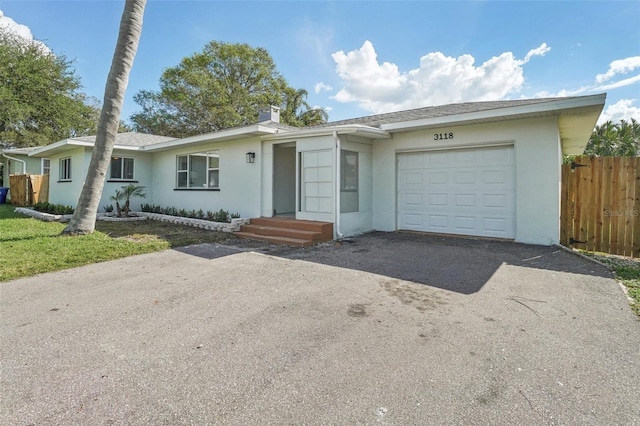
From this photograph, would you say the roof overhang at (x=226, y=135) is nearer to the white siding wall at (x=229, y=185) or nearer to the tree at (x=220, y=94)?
the white siding wall at (x=229, y=185)

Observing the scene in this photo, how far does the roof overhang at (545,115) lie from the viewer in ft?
20.4

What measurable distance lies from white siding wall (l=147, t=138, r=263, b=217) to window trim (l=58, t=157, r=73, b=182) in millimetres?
3930

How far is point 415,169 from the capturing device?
8.92 metres

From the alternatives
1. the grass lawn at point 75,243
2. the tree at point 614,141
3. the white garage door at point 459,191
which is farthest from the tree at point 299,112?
the tree at point 614,141

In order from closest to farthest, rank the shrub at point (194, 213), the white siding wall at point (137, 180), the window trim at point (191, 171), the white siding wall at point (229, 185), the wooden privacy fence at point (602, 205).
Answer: the wooden privacy fence at point (602, 205) → the white siding wall at point (229, 185) → the shrub at point (194, 213) → the window trim at point (191, 171) → the white siding wall at point (137, 180)

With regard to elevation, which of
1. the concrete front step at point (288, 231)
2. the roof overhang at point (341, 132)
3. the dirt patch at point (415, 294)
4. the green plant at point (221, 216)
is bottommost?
the dirt patch at point (415, 294)

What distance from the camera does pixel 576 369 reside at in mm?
2498

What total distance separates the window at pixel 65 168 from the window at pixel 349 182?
38.1 feet

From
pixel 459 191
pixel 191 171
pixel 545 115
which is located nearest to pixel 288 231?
pixel 459 191

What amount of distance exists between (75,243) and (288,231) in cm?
453

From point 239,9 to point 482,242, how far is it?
9953 mm

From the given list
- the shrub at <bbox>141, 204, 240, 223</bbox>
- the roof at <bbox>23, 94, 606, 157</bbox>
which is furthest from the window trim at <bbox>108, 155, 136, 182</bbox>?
the roof at <bbox>23, 94, 606, 157</bbox>

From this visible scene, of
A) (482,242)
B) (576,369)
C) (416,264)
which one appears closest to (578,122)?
(482,242)

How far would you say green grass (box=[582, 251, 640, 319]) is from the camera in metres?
4.03
